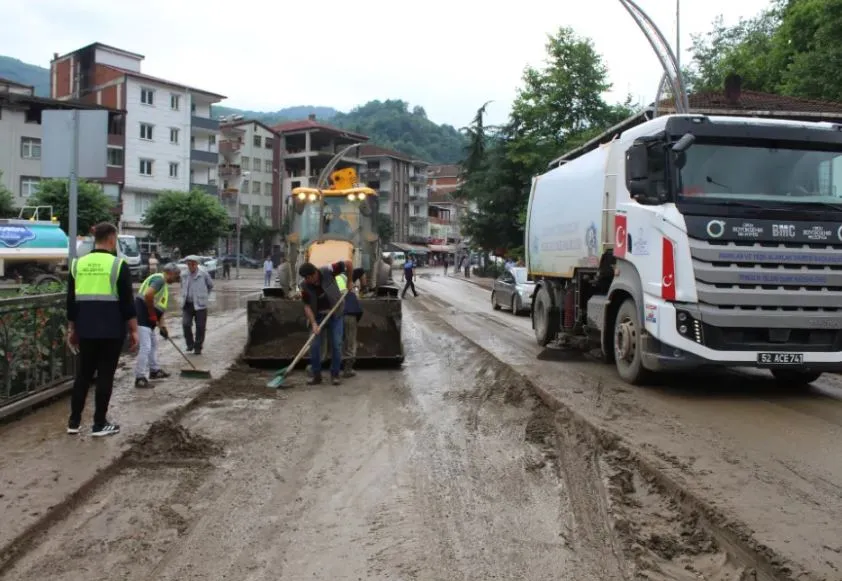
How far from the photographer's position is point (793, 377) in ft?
30.1

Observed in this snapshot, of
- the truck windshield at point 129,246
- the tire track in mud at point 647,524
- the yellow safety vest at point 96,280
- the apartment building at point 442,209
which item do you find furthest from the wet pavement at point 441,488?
the apartment building at point 442,209

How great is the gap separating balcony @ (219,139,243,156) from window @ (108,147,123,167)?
20190mm

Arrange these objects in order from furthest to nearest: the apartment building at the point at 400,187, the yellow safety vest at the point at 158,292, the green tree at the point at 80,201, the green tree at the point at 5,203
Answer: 1. the apartment building at the point at 400,187
2. the green tree at the point at 80,201
3. the green tree at the point at 5,203
4. the yellow safety vest at the point at 158,292

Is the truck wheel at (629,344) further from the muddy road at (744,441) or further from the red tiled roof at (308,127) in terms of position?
the red tiled roof at (308,127)

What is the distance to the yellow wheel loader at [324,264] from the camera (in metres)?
11.1

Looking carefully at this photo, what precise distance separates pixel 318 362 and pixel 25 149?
47318mm

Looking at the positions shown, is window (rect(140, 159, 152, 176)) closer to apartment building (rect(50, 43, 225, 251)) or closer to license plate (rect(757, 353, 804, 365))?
apartment building (rect(50, 43, 225, 251))

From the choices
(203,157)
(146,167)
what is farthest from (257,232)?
(146,167)

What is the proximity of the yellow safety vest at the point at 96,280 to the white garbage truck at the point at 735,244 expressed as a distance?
5575 mm

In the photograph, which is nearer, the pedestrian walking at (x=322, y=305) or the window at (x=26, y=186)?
the pedestrian walking at (x=322, y=305)

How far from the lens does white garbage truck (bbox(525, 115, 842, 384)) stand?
7.78m

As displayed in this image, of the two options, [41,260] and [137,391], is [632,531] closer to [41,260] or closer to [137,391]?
[137,391]

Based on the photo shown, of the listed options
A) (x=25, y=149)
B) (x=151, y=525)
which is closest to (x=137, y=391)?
(x=151, y=525)

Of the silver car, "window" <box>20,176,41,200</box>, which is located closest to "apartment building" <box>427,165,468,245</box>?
"window" <box>20,176,41,200</box>
